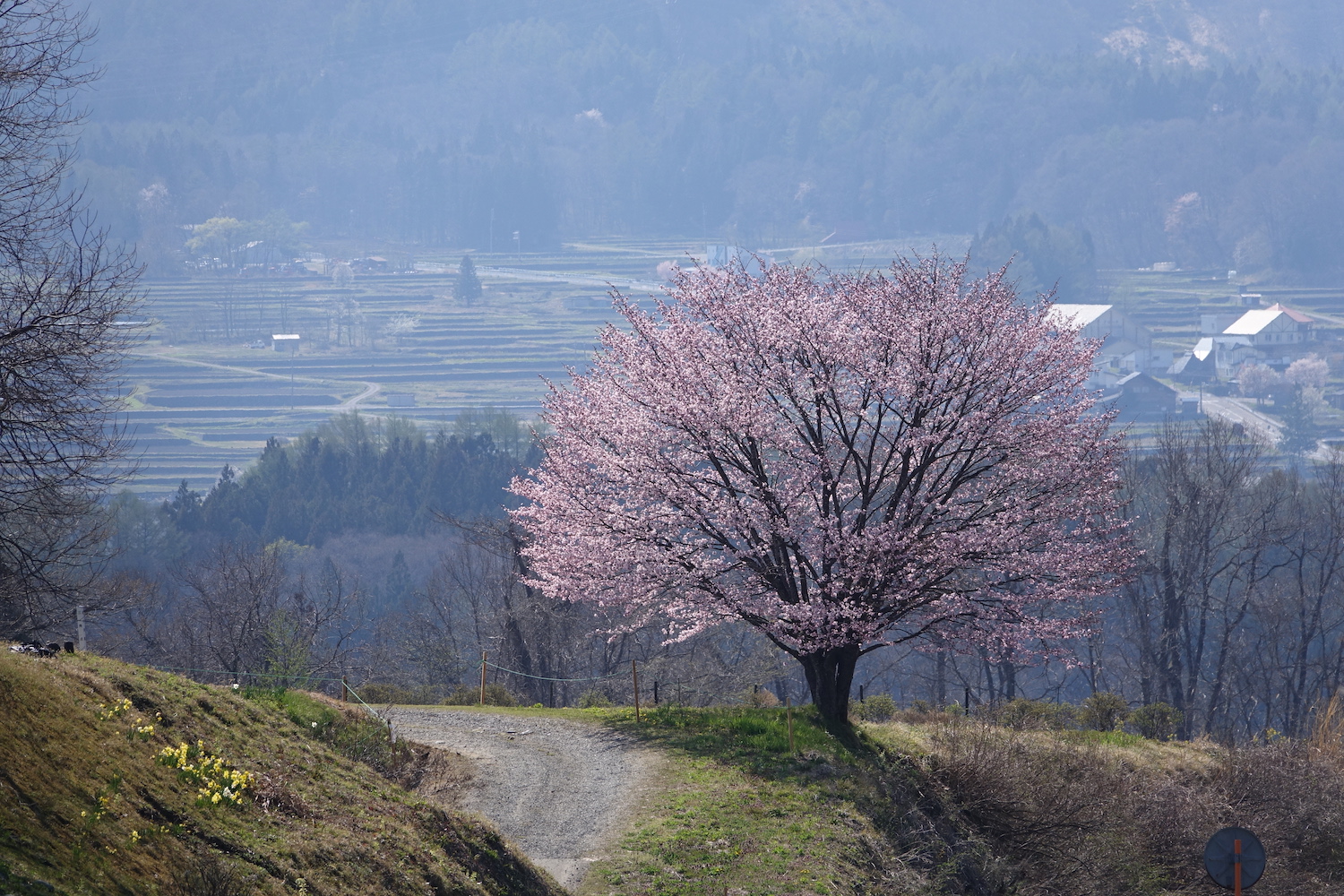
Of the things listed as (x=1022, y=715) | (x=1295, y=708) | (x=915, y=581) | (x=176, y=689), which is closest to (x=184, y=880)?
(x=176, y=689)

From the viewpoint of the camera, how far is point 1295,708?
6394 cm

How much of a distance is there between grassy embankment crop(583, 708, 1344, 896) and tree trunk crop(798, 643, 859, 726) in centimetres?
56

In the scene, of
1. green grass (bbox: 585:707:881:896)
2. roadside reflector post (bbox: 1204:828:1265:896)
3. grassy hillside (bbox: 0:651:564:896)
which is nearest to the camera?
grassy hillside (bbox: 0:651:564:896)

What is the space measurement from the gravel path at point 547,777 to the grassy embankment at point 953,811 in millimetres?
564

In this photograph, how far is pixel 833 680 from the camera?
24.6 m

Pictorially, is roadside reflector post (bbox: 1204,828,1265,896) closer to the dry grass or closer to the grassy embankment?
the grassy embankment

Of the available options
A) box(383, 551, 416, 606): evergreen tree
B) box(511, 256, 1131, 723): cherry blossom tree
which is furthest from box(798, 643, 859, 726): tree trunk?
box(383, 551, 416, 606): evergreen tree

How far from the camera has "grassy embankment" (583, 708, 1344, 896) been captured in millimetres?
18203

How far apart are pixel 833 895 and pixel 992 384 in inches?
387

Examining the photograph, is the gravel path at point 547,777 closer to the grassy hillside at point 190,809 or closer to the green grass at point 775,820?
the green grass at point 775,820

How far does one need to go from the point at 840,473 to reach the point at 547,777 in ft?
23.7

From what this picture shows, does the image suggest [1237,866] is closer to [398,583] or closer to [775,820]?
[775,820]

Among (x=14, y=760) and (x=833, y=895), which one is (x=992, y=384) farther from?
(x=14, y=760)

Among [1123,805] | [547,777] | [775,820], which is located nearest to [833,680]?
[775,820]
